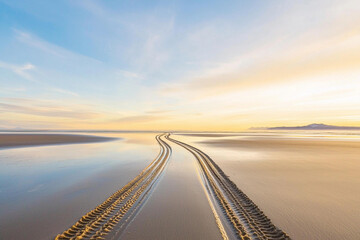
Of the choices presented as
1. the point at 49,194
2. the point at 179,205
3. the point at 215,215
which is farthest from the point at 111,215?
the point at 49,194

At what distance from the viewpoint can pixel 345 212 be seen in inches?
191

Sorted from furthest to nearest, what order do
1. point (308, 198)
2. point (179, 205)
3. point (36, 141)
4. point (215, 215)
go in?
point (36, 141) < point (308, 198) < point (179, 205) < point (215, 215)

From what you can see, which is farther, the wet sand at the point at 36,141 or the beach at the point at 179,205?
the wet sand at the point at 36,141

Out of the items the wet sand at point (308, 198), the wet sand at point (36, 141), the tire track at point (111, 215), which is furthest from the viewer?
the wet sand at point (36, 141)

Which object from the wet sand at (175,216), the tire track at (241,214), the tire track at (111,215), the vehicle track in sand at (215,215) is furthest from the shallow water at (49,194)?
the tire track at (241,214)

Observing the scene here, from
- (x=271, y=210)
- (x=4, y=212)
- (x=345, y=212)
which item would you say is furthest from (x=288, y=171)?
(x=4, y=212)

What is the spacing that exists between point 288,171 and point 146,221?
846 centimetres

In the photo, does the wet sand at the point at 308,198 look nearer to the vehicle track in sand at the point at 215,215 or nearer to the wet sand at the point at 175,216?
the vehicle track in sand at the point at 215,215

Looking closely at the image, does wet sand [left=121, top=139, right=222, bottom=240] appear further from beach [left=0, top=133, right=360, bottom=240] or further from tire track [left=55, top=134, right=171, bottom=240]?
tire track [left=55, top=134, right=171, bottom=240]

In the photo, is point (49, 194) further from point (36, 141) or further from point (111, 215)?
point (36, 141)

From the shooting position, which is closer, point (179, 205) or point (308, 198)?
point (179, 205)

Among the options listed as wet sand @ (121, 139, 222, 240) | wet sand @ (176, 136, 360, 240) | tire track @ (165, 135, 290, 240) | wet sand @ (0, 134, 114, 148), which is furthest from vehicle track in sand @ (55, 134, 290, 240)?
wet sand @ (0, 134, 114, 148)

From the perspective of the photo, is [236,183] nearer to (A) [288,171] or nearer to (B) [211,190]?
(B) [211,190]

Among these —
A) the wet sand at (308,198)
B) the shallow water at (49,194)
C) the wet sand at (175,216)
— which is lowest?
the wet sand at (308,198)
